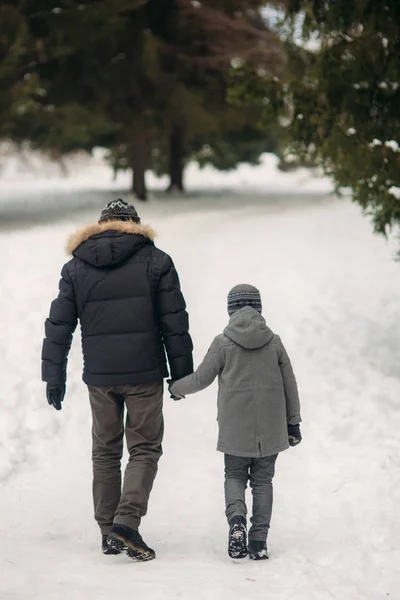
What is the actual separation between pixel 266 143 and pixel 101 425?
30.7m

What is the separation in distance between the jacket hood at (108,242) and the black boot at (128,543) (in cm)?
153

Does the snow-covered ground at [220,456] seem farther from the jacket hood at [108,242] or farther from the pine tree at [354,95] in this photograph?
the pine tree at [354,95]

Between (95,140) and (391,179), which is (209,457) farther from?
(95,140)

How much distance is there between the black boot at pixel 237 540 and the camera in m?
5.23

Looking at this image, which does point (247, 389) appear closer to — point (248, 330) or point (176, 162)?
point (248, 330)

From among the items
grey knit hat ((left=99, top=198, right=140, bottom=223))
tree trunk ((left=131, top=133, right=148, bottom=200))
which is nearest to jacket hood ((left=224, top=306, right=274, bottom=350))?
grey knit hat ((left=99, top=198, right=140, bottom=223))

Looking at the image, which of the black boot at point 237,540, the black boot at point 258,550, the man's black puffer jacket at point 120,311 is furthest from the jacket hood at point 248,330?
the black boot at point 258,550

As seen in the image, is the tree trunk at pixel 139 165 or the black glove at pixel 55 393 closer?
the black glove at pixel 55 393

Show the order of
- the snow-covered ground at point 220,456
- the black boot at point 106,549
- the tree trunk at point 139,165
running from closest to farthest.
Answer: the snow-covered ground at point 220,456
the black boot at point 106,549
the tree trunk at point 139,165

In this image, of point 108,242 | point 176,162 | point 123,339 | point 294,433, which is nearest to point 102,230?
point 108,242

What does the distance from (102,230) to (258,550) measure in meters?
2.09

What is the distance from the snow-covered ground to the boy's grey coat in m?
0.71

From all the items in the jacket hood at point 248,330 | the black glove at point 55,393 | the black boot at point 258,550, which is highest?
the jacket hood at point 248,330

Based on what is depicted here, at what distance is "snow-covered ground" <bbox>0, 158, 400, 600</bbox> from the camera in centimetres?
496
